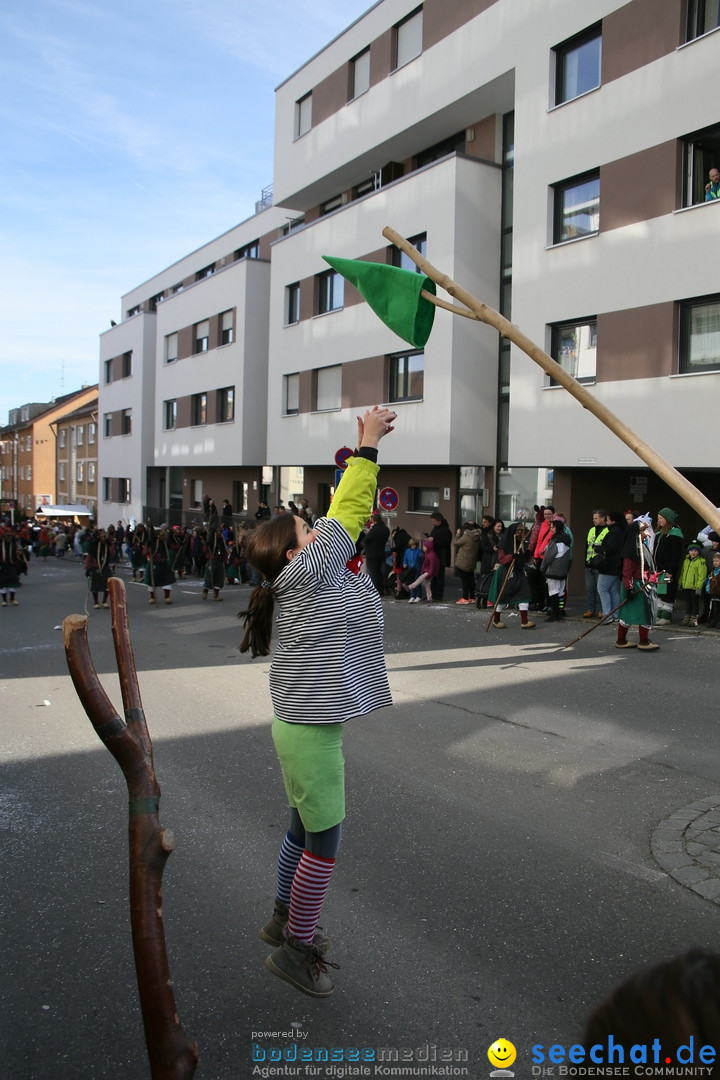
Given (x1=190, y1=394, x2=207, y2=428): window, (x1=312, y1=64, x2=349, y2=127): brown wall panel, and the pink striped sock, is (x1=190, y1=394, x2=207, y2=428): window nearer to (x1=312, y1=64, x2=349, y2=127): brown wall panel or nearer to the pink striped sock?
(x1=312, y1=64, x2=349, y2=127): brown wall panel

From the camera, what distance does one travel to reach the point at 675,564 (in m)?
13.2

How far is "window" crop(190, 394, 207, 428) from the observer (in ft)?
113

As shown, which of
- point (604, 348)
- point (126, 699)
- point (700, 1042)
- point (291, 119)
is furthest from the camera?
point (291, 119)

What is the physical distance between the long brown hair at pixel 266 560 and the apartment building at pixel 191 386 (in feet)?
90.7

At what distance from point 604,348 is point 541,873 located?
528 inches

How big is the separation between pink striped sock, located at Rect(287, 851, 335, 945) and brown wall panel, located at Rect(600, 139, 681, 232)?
14.5m

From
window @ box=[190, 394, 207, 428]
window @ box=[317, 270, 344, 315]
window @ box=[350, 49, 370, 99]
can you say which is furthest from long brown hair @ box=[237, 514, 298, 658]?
window @ box=[190, 394, 207, 428]

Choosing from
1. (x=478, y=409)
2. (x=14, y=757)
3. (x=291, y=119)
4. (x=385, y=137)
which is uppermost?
(x=291, y=119)

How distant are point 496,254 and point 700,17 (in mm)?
6809

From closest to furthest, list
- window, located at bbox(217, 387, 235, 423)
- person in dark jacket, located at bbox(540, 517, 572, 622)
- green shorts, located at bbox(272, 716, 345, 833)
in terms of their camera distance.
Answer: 1. green shorts, located at bbox(272, 716, 345, 833)
2. person in dark jacket, located at bbox(540, 517, 572, 622)
3. window, located at bbox(217, 387, 235, 423)

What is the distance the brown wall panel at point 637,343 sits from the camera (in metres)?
15.0

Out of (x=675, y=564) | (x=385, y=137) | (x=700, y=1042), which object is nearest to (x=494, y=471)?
(x=675, y=564)

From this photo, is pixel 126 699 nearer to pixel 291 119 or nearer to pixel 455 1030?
pixel 455 1030

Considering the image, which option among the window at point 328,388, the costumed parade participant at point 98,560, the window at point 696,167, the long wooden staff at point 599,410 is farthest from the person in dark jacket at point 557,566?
the window at point 328,388
